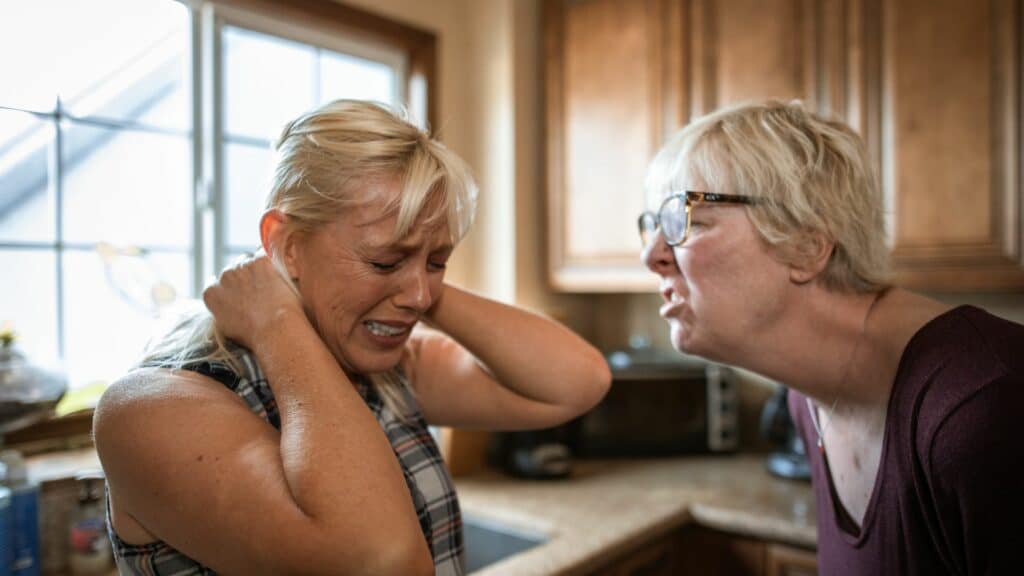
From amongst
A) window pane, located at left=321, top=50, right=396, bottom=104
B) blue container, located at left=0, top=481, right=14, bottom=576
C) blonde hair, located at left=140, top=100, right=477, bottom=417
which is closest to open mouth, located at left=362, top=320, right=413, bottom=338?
blonde hair, located at left=140, top=100, right=477, bottom=417

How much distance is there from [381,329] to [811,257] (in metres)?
0.65

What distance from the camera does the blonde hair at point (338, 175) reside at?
86 centimetres

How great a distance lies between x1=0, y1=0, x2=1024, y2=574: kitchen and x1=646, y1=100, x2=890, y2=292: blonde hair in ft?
Result: 2.57

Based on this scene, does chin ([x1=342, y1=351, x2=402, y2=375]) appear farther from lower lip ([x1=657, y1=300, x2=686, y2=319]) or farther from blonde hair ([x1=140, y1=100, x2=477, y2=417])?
lower lip ([x1=657, y1=300, x2=686, y2=319])

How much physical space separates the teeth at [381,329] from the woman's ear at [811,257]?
600mm

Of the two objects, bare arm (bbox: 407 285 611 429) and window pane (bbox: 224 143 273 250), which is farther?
window pane (bbox: 224 143 273 250)

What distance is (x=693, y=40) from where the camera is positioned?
7.16 ft

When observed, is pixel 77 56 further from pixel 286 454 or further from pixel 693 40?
pixel 693 40

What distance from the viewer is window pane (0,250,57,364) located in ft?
5.23

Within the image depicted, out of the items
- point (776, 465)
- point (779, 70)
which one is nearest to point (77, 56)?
point (779, 70)

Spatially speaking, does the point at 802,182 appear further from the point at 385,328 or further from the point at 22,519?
the point at 22,519

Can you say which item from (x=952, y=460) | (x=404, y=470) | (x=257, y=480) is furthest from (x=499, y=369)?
(x=952, y=460)

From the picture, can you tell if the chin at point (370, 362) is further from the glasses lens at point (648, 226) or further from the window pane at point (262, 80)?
the window pane at point (262, 80)

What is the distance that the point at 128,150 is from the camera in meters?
1.78
